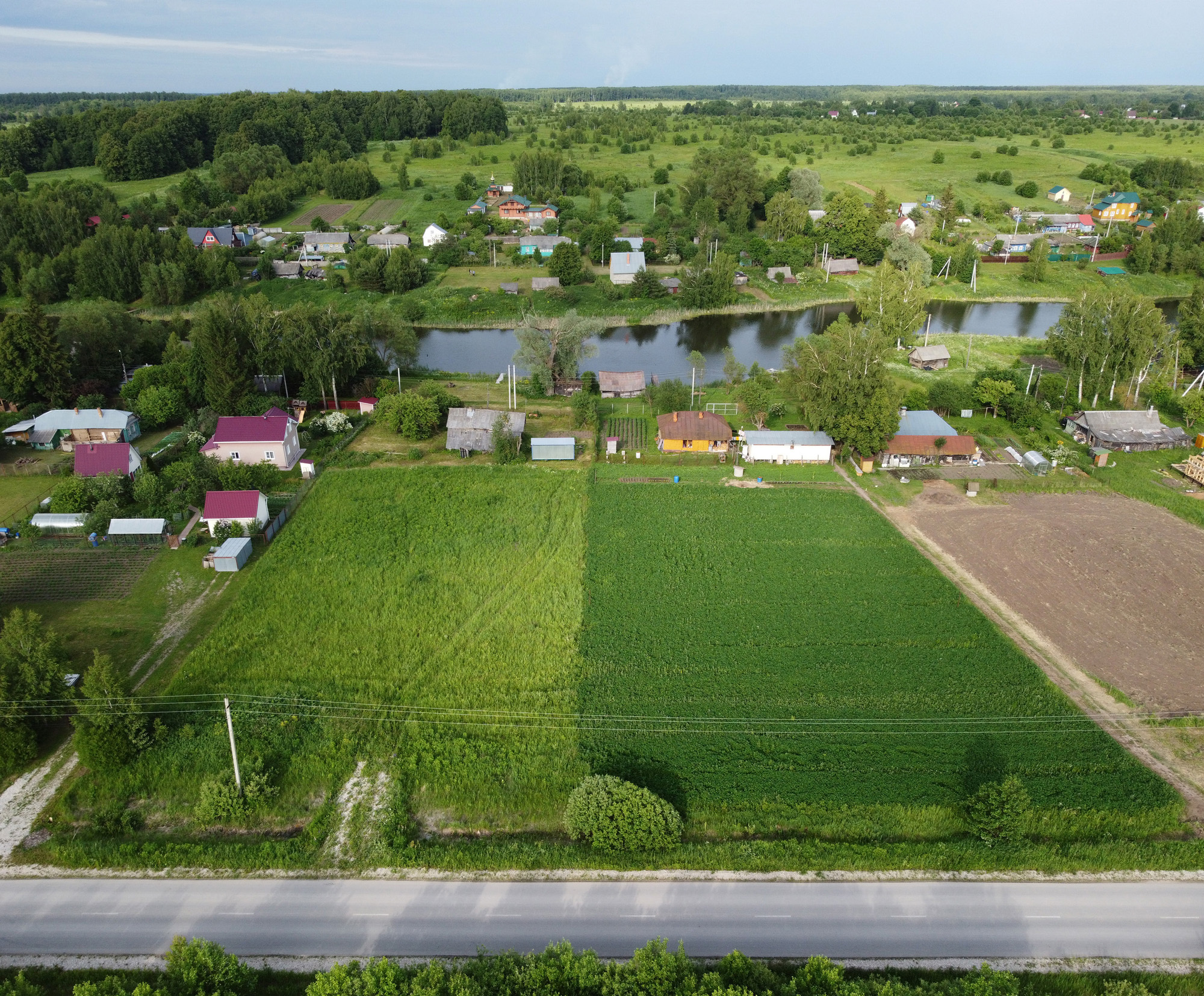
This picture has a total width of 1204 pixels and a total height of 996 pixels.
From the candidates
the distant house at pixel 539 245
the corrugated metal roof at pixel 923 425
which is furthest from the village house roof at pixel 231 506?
the distant house at pixel 539 245

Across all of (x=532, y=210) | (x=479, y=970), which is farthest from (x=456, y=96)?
(x=479, y=970)

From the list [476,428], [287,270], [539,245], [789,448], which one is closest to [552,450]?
[476,428]

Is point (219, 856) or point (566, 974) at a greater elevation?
point (566, 974)

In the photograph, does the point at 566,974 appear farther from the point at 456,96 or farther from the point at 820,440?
the point at 456,96

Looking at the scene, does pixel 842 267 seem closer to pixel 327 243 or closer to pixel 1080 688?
pixel 327 243

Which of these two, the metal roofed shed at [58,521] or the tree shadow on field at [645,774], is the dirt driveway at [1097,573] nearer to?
the tree shadow on field at [645,774]

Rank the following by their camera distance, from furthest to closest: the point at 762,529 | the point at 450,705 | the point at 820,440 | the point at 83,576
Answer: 1. the point at 820,440
2. the point at 762,529
3. the point at 83,576
4. the point at 450,705
